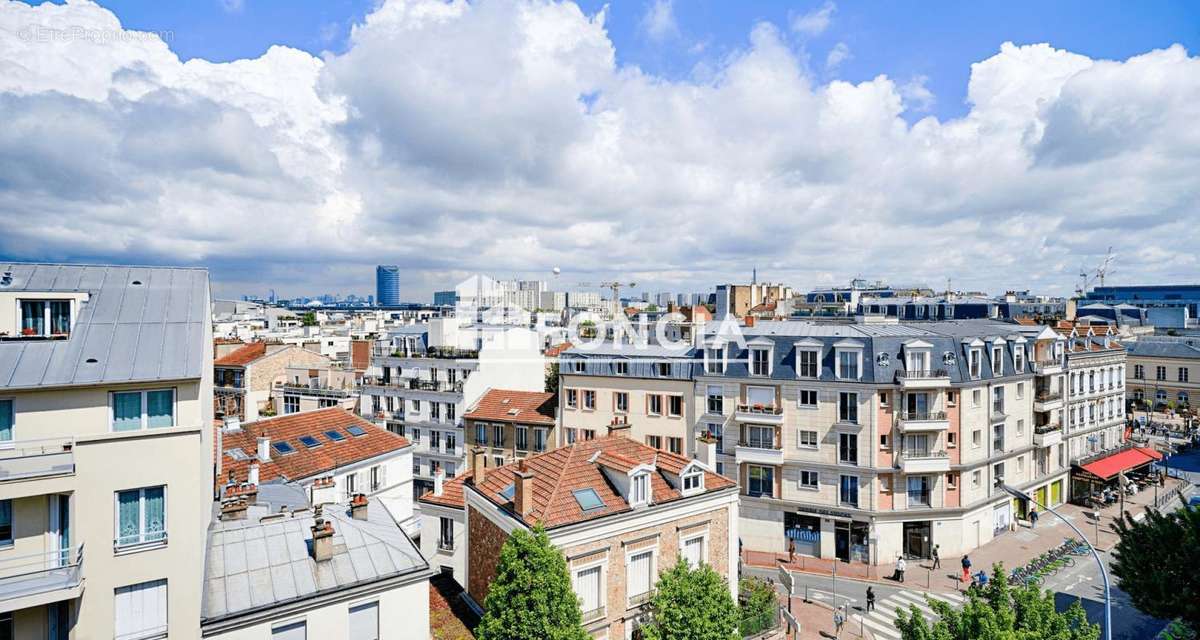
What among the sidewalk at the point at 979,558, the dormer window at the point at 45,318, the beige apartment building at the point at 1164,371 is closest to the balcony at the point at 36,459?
the dormer window at the point at 45,318

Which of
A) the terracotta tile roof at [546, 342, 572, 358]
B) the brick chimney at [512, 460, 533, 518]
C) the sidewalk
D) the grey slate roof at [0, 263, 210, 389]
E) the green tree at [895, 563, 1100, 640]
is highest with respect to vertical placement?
the grey slate roof at [0, 263, 210, 389]

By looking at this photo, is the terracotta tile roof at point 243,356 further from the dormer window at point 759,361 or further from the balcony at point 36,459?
the balcony at point 36,459

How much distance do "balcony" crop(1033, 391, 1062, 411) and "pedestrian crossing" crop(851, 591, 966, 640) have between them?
18.7m

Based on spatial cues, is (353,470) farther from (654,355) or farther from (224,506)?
(654,355)

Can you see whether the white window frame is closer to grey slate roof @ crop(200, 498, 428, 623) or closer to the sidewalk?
grey slate roof @ crop(200, 498, 428, 623)

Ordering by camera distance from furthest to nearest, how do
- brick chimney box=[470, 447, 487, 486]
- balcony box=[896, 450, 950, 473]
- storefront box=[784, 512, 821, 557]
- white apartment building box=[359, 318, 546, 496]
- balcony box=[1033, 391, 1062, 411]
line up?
1. white apartment building box=[359, 318, 546, 496]
2. balcony box=[1033, 391, 1062, 411]
3. storefront box=[784, 512, 821, 557]
4. balcony box=[896, 450, 950, 473]
5. brick chimney box=[470, 447, 487, 486]

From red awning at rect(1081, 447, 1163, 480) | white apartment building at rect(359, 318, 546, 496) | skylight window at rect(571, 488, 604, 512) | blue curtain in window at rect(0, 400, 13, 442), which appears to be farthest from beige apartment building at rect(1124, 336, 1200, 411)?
blue curtain in window at rect(0, 400, 13, 442)

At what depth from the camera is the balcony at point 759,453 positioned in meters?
38.7

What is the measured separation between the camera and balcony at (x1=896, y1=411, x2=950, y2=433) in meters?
36.4

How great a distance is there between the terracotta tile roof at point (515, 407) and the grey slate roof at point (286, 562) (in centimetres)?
2625

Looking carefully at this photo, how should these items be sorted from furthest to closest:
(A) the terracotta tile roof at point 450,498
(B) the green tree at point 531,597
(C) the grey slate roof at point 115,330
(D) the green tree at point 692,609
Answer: (A) the terracotta tile roof at point 450,498, (D) the green tree at point 692,609, (B) the green tree at point 531,597, (C) the grey slate roof at point 115,330

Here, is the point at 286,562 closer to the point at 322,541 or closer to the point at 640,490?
the point at 322,541

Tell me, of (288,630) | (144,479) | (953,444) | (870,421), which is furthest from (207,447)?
(953,444)

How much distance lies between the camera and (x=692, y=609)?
19.0 meters
